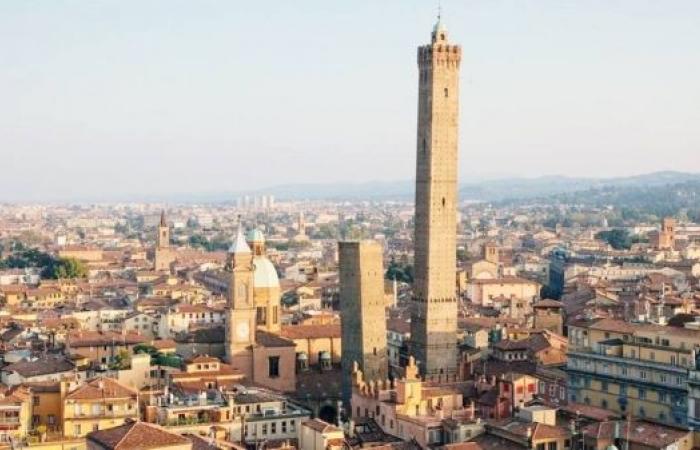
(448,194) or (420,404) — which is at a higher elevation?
(448,194)

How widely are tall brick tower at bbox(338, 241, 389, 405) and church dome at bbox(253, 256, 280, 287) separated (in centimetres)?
472

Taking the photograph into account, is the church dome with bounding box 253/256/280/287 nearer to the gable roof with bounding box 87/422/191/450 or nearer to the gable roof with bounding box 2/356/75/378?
the gable roof with bounding box 2/356/75/378

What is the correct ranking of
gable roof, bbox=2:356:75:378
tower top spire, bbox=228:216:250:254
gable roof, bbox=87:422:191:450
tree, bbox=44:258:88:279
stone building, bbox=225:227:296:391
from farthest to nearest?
1. tree, bbox=44:258:88:279
2. tower top spire, bbox=228:216:250:254
3. stone building, bbox=225:227:296:391
4. gable roof, bbox=2:356:75:378
5. gable roof, bbox=87:422:191:450

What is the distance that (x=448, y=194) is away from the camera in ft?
165

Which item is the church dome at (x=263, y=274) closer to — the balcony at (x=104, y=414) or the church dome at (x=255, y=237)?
the church dome at (x=255, y=237)

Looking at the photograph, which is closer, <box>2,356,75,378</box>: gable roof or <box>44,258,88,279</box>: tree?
<box>2,356,75,378</box>: gable roof

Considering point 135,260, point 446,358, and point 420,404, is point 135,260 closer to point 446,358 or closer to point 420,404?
point 446,358

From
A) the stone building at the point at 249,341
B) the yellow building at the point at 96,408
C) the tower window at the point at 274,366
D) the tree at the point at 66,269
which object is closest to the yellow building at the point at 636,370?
the stone building at the point at 249,341

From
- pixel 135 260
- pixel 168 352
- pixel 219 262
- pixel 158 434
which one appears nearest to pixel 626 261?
pixel 219 262

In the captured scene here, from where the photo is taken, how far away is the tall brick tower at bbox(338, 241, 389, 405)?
46.9 m

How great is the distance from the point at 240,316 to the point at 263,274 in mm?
4347

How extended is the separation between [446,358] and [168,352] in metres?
10.7

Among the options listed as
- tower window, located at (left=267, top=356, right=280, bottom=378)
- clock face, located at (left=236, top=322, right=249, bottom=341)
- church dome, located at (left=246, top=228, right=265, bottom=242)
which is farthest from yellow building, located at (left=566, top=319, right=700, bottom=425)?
church dome, located at (left=246, top=228, right=265, bottom=242)

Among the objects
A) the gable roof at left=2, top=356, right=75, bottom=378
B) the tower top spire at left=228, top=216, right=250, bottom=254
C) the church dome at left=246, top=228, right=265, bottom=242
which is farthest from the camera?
the church dome at left=246, top=228, right=265, bottom=242
